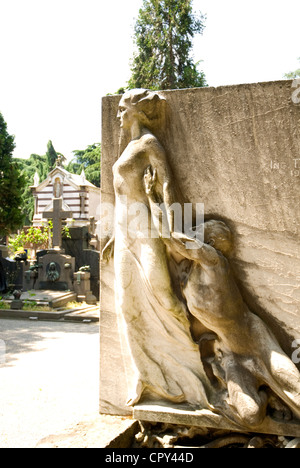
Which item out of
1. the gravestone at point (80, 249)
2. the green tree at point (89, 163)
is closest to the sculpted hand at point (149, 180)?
the gravestone at point (80, 249)

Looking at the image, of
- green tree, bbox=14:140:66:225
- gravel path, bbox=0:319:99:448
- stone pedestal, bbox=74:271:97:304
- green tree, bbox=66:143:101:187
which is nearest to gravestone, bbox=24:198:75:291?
stone pedestal, bbox=74:271:97:304

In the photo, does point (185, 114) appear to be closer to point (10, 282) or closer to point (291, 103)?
point (291, 103)

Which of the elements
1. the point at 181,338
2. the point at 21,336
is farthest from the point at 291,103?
the point at 21,336

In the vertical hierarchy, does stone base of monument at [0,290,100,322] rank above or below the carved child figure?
below

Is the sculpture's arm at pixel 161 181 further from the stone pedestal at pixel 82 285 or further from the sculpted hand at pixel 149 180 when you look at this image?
the stone pedestal at pixel 82 285

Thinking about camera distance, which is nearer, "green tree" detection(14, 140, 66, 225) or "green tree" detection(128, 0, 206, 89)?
"green tree" detection(128, 0, 206, 89)

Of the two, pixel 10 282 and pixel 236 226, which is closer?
pixel 236 226

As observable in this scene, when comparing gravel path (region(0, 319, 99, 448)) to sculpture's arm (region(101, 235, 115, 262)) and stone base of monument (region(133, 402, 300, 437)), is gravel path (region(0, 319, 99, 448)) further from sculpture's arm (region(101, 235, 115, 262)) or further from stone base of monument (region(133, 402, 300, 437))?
sculpture's arm (region(101, 235, 115, 262))

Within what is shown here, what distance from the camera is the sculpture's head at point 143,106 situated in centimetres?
285

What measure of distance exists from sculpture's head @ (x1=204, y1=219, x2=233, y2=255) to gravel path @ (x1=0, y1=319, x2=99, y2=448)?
4.72 feet

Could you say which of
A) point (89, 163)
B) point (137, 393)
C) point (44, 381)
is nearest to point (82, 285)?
point (44, 381)

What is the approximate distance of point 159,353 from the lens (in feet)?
9.23

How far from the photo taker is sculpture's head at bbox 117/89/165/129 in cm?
285

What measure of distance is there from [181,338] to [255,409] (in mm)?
589
